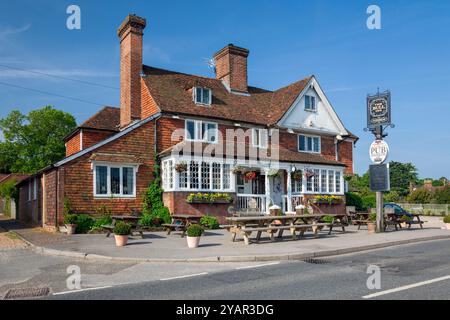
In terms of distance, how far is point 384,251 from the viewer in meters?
13.9

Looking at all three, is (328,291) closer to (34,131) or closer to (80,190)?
(80,190)

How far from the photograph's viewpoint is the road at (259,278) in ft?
25.8

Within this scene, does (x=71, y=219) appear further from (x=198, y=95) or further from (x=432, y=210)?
(x=432, y=210)

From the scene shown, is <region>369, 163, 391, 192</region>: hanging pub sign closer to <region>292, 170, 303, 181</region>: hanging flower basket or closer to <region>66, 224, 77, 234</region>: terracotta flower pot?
<region>292, 170, 303, 181</region>: hanging flower basket

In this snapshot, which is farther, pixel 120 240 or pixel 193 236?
pixel 120 240

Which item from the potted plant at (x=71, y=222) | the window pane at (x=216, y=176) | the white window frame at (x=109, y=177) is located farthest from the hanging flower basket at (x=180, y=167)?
the potted plant at (x=71, y=222)

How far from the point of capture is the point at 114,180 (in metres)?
21.1

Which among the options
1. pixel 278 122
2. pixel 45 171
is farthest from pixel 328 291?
pixel 278 122

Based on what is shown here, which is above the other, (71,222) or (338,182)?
(338,182)

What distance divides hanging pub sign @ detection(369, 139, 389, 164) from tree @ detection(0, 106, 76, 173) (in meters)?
51.3

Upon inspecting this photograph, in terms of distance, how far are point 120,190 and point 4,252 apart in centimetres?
740

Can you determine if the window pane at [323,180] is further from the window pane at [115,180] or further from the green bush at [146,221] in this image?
the window pane at [115,180]

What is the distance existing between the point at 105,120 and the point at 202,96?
759 centimetres

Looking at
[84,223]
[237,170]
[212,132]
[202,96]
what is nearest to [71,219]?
[84,223]
